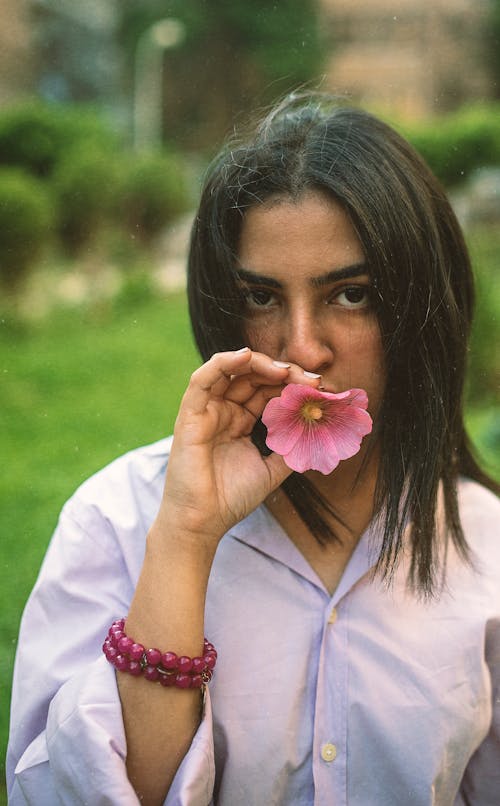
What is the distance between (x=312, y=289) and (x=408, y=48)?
883 cm

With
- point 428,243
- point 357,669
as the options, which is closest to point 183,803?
point 357,669

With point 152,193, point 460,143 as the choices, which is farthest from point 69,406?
point 460,143

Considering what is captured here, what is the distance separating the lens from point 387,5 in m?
9.80

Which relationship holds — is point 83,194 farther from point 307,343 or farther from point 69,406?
point 307,343

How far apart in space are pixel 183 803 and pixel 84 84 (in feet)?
22.6

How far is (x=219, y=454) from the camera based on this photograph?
1.41 metres

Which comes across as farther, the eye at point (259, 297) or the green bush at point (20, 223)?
the green bush at point (20, 223)

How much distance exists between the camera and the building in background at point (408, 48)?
8.29 m

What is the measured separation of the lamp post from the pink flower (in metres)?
5.73

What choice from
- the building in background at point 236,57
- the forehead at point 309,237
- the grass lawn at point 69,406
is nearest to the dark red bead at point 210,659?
the forehead at point 309,237

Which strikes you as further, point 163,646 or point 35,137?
point 35,137

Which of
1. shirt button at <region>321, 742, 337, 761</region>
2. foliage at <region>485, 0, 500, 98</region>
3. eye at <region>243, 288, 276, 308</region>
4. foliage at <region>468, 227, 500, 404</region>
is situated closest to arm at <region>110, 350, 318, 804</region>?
eye at <region>243, 288, 276, 308</region>

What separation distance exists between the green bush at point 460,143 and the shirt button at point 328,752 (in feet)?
14.3

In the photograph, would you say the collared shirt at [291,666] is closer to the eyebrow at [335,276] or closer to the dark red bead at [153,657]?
the dark red bead at [153,657]
